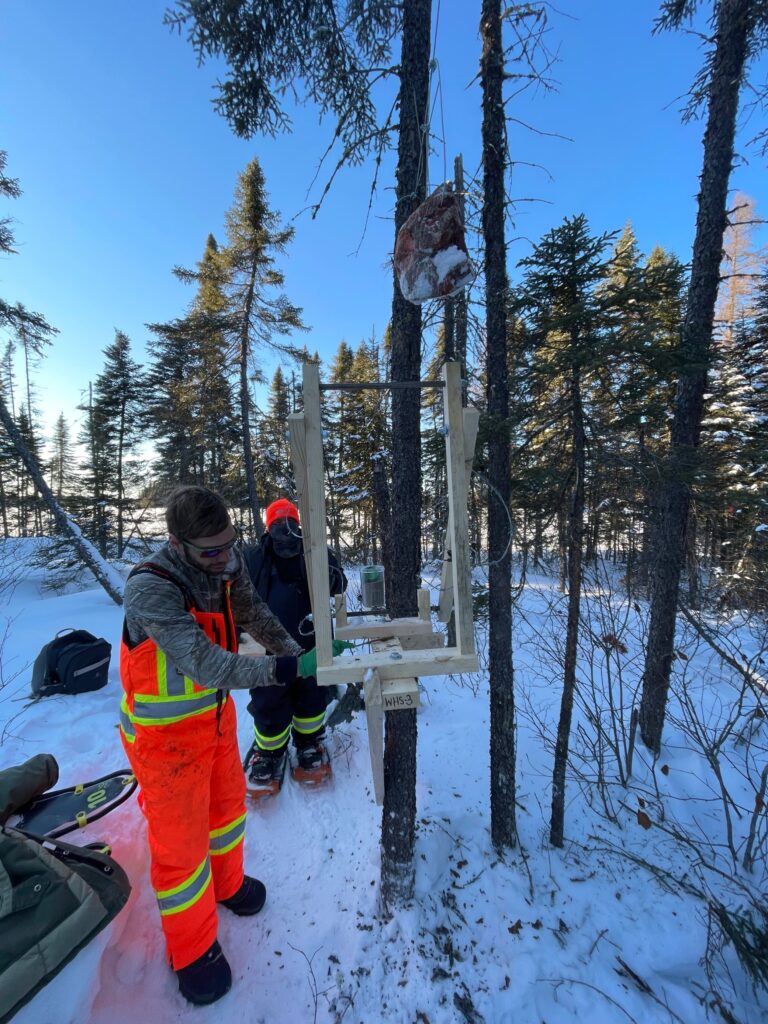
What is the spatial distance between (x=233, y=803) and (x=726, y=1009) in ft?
A: 10.8

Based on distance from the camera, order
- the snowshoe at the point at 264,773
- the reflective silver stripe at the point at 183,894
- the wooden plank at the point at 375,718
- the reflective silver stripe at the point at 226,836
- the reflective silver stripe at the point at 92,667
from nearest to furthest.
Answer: the wooden plank at the point at 375,718, the reflective silver stripe at the point at 183,894, the reflective silver stripe at the point at 226,836, the snowshoe at the point at 264,773, the reflective silver stripe at the point at 92,667

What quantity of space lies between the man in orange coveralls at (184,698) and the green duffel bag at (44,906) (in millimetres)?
224

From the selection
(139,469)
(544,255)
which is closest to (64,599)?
(139,469)

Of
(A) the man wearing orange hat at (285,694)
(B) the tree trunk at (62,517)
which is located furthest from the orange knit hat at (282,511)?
(B) the tree trunk at (62,517)

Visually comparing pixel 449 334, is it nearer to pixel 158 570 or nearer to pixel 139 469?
pixel 158 570

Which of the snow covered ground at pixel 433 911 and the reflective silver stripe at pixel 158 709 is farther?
the snow covered ground at pixel 433 911

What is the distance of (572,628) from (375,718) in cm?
260

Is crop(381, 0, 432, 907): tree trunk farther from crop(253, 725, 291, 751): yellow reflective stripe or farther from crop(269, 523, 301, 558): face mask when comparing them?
crop(253, 725, 291, 751): yellow reflective stripe

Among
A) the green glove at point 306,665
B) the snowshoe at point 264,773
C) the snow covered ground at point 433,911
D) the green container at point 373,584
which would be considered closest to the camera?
the green glove at point 306,665

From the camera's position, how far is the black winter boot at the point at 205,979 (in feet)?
6.15

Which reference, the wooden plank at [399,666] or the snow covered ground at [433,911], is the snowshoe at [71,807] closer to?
the snow covered ground at [433,911]

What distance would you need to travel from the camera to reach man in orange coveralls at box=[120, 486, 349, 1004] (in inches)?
68.2

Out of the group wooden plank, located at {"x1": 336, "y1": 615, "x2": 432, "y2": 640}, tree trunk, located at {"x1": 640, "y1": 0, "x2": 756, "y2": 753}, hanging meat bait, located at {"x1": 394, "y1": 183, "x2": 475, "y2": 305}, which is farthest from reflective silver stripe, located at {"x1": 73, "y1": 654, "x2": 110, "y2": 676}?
tree trunk, located at {"x1": 640, "y1": 0, "x2": 756, "y2": 753}

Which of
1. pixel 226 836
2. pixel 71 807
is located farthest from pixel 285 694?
pixel 71 807
